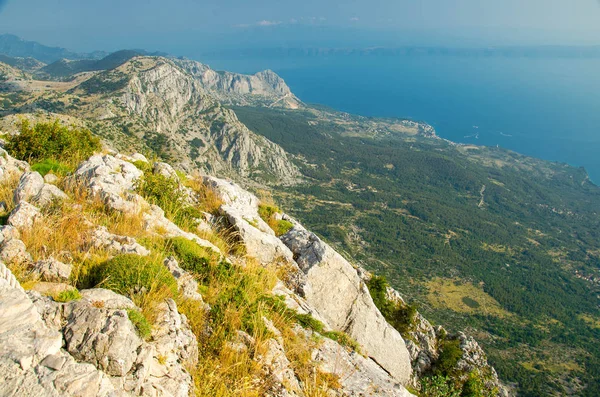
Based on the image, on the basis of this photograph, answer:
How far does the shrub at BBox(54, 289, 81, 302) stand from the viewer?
15.5 feet

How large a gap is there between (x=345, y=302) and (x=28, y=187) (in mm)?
9800

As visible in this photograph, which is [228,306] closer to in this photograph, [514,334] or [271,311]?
[271,311]

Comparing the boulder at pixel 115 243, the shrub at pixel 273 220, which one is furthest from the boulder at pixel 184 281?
the shrub at pixel 273 220

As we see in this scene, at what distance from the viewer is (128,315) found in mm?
4730

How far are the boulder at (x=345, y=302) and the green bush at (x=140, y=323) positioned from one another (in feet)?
20.5

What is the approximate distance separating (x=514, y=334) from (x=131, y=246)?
Result: 130957 millimetres

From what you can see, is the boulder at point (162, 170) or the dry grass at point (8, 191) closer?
the dry grass at point (8, 191)

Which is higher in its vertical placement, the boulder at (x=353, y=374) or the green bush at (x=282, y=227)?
the boulder at (x=353, y=374)

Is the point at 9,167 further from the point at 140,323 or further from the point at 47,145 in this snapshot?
the point at 140,323

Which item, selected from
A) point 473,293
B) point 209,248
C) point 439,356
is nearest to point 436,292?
point 473,293

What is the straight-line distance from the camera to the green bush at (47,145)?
13.1 metres

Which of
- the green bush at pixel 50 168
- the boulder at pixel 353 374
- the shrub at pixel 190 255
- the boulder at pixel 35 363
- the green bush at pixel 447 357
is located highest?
the boulder at pixel 35 363

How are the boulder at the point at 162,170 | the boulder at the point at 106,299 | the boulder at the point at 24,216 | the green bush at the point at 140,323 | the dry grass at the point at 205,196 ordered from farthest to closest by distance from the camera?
the boulder at the point at 162,170, the dry grass at the point at 205,196, the boulder at the point at 24,216, the boulder at the point at 106,299, the green bush at the point at 140,323

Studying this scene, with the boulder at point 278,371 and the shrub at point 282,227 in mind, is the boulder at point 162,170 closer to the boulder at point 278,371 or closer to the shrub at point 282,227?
the shrub at point 282,227
